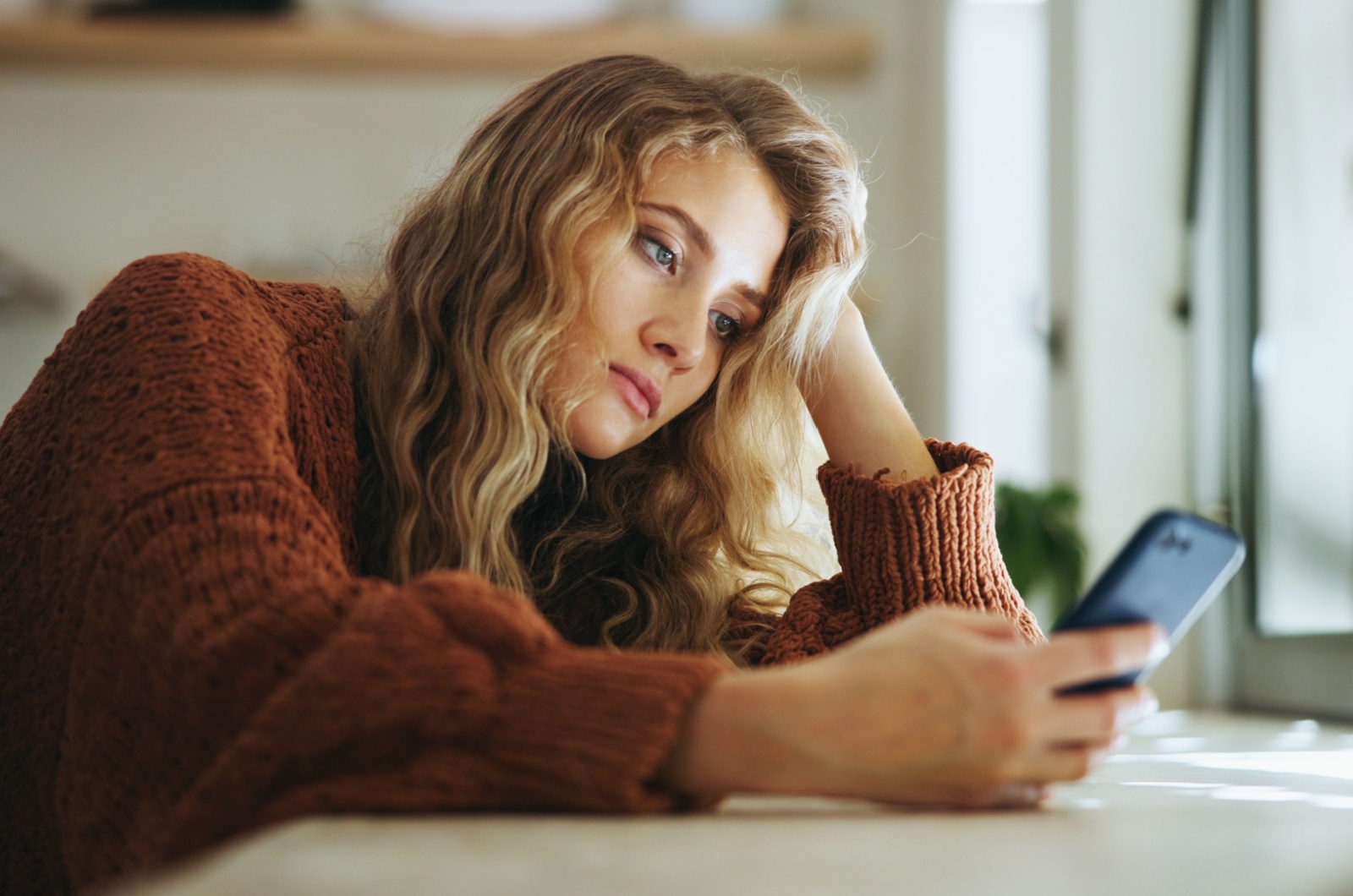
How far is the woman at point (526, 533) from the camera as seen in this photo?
556 millimetres

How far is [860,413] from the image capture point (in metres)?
1.16

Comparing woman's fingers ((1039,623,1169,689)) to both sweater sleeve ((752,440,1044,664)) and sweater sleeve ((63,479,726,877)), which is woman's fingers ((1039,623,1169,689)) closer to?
sweater sleeve ((63,479,726,877))

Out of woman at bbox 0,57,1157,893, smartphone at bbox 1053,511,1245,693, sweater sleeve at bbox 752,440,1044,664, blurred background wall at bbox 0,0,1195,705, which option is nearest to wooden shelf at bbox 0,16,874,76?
blurred background wall at bbox 0,0,1195,705

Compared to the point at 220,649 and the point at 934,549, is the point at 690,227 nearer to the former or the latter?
the point at 934,549

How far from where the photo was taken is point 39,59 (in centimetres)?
292

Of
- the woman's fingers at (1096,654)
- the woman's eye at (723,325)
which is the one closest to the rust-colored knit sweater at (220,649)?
the woman's fingers at (1096,654)

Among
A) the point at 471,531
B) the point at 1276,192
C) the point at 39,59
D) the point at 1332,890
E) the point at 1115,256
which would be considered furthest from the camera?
the point at 39,59

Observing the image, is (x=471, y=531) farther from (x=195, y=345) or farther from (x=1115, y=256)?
(x=1115, y=256)

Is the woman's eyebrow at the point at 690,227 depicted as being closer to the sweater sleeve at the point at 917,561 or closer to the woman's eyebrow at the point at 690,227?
the woman's eyebrow at the point at 690,227

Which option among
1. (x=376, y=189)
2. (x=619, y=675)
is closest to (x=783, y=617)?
(x=619, y=675)

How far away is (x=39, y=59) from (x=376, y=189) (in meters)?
0.83

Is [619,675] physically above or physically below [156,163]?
below

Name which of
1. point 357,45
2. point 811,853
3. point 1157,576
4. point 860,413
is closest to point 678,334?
point 860,413

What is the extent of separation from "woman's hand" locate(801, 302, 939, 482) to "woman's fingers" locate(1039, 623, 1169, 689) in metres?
0.48
